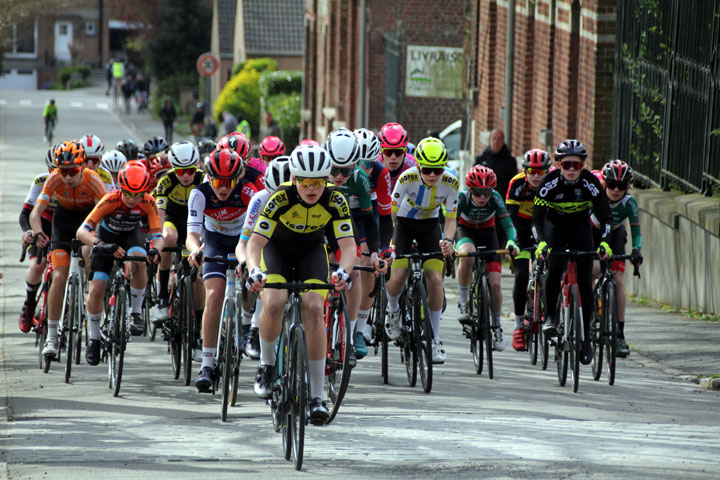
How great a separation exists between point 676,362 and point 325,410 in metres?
5.08

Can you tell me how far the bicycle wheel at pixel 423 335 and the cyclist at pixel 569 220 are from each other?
108cm

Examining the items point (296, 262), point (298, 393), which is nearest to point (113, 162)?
point (296, 262)

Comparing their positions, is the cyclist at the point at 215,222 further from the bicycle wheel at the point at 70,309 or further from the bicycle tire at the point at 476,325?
the bicycle tire at the point at 476,325

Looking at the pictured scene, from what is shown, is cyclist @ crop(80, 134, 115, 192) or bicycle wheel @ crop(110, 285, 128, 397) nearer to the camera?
bicycle wheel @ crop(110, 285, 128, 397)

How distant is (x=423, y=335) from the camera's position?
10.0 meters

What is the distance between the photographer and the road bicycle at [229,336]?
8969 mm

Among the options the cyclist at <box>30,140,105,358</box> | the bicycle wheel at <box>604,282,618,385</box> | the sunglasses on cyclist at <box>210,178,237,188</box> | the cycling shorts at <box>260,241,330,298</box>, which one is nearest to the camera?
the cycling shorts at <box>260,241,330,298</box>

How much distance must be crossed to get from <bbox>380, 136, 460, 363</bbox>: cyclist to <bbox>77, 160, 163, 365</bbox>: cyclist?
1939mm

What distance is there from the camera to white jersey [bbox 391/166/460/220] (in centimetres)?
1076

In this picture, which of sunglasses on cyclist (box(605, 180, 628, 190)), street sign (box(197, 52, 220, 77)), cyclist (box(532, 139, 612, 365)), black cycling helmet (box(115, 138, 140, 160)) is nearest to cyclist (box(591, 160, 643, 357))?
sunglasses on cyclist (box(605, 180, 628, 190))

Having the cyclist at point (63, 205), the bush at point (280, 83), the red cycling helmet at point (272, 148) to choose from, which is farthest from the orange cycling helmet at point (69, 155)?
the bush at point (280, 83)

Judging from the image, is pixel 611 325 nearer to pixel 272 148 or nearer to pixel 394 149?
pixel 394 149

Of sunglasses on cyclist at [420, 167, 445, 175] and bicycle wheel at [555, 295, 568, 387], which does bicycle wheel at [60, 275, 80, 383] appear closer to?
sunglasses on cyclist at [420, 167, 445, 175]

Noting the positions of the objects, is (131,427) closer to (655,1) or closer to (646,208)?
Result: (646,208)
